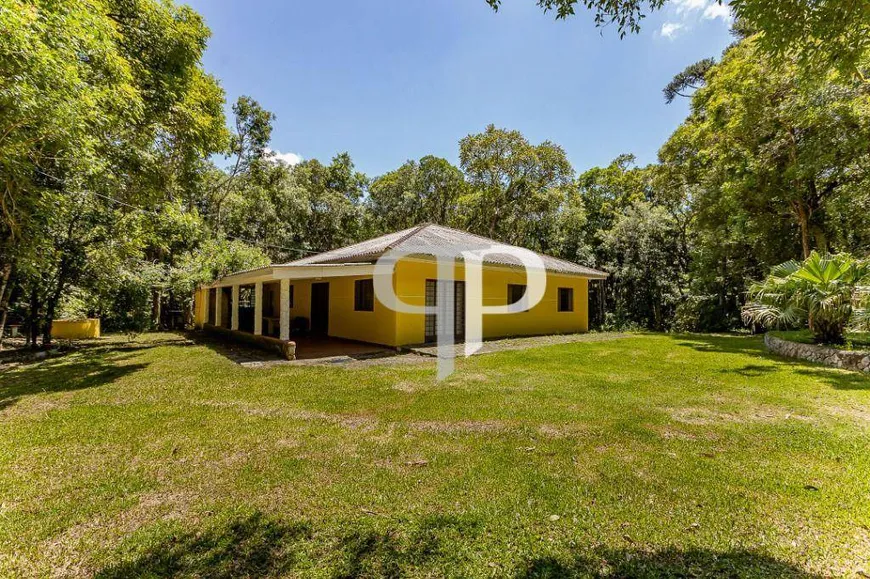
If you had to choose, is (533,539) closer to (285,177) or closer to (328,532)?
(328,532)

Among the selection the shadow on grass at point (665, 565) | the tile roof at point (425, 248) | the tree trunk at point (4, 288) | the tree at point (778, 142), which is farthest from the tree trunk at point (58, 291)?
the tree at point (778, 142)

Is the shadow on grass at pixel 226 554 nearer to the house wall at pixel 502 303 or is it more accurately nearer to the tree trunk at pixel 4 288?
the house wall at pixel 502 303

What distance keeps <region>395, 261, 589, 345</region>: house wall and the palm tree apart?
674 centimetres

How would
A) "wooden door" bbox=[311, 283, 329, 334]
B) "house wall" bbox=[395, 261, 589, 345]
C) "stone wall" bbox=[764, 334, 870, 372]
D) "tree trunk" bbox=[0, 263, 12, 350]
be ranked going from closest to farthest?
1. "stone wall" bbox=[764, 334, 870, 372]
2. "tree trunk" bbox=[0, 263, 12, 350]
3. "house wall" bbox=[395, 261, 589, 345]
4. "wooden door" bbox=[311, 283, 329, 334]

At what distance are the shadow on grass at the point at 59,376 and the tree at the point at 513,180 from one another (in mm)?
19537

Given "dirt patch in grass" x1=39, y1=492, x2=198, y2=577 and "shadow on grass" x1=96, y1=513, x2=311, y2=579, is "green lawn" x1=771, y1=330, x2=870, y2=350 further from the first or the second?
"dirt patch in grass" x1=39, y1=492, x2=198, y2=577

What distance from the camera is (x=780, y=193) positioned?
13312 millimetres

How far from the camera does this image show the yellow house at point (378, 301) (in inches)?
406

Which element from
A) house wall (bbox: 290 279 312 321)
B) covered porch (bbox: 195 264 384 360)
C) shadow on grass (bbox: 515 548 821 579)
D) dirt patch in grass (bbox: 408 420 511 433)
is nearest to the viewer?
shadow on grass (bbox: 515 548 821 579)

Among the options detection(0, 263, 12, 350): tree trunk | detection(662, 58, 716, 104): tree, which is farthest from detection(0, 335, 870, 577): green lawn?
detection(662, 58, 716, 104): tree

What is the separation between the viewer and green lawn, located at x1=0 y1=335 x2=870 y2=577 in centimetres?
227

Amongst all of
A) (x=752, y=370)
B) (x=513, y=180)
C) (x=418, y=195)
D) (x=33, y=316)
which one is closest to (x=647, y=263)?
(x=513, y=180)

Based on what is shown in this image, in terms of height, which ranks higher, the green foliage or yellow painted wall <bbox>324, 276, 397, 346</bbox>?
the green foliage

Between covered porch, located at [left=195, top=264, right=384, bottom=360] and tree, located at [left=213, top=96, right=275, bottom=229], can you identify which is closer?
covered porch, located at [left=195, top=264, right=384, bottom=360]
